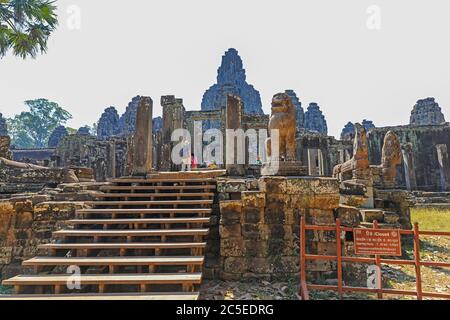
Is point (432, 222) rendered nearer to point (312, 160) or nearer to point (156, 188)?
point (312, 160)

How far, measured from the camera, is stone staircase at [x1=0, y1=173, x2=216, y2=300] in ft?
11.0

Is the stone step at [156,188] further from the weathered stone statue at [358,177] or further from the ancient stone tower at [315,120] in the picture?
the ancient stone tower at [315,120]

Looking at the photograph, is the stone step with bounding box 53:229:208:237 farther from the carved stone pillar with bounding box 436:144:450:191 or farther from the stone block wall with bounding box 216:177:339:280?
the carved stone pillar with bounding box 436:144:450:191

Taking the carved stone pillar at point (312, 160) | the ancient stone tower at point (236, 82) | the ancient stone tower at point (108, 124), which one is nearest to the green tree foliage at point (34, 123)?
the ancient stone tower at point (108, 124)

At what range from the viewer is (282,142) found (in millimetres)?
5379

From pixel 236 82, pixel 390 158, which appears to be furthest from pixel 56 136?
pixel 390 158

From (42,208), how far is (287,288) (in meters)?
A: 4.66

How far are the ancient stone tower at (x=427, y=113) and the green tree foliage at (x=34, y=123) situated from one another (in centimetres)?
5667

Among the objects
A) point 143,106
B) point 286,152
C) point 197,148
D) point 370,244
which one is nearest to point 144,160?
point 143,106

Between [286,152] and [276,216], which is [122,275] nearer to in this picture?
[276,216]

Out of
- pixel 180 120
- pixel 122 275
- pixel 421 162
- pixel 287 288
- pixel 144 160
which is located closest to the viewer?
pixel 122 275

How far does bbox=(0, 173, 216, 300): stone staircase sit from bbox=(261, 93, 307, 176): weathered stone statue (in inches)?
57.4
